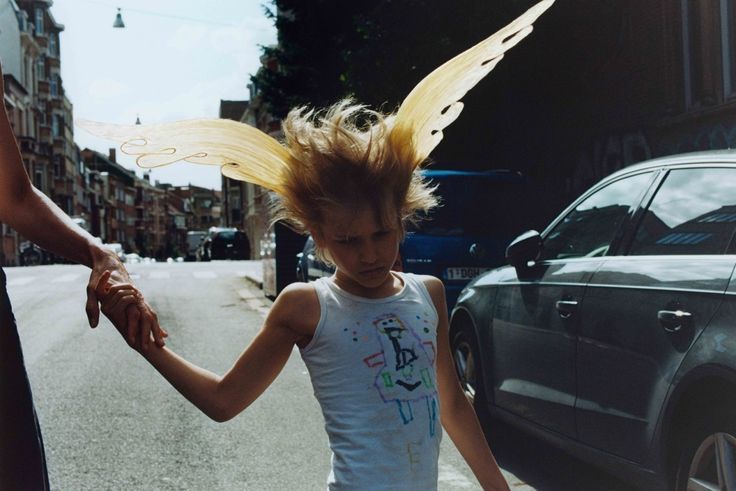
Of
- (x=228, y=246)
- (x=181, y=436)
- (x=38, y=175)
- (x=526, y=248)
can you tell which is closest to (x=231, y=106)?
(x=38, y=175)

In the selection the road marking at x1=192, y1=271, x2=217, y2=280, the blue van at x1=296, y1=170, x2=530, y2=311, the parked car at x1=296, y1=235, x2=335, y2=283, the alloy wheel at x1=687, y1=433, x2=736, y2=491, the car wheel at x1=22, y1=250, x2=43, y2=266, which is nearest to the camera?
the alloy wheel at x1=687, y1=433, x2=736, y2=491

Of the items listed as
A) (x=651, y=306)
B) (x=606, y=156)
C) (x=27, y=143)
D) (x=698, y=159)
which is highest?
(x=27, y=143)

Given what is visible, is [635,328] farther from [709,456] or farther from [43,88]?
[43,88]

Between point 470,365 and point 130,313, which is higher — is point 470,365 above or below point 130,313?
below

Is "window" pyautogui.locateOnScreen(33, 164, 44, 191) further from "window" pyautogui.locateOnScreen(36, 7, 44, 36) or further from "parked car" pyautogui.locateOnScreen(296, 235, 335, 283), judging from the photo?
"parked car" pyautogui.locateOnScreen(296, 235, 335, 283)

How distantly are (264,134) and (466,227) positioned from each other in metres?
8.84

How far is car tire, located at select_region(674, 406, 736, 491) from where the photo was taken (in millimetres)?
3676

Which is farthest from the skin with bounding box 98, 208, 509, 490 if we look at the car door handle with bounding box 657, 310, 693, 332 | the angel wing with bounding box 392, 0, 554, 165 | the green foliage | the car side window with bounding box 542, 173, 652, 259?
the green foliage

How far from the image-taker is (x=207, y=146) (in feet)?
7.16

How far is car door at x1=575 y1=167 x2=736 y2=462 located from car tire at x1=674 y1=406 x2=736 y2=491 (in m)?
0.21

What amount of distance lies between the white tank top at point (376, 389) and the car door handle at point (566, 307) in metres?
2.81

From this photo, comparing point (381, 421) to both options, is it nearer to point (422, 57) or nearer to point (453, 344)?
point (453, 344)

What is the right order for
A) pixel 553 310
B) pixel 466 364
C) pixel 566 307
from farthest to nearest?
pixel 466 364
pixel 553 310
pixel 566 307

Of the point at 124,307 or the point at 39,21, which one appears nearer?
the point at 124,307
